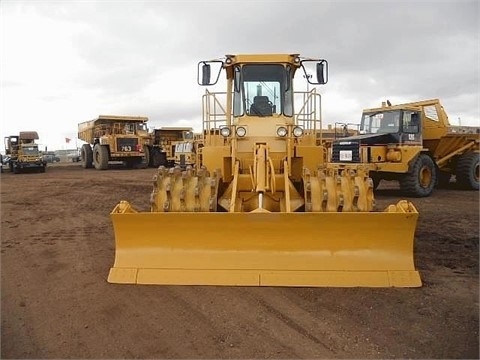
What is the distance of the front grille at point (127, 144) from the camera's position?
1045 inches

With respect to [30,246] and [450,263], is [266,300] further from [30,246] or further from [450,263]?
[30,246]

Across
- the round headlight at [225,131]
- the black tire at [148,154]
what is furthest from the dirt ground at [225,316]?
the black tire at [148,154]

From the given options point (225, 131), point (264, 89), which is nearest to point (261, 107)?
point (264, 89)

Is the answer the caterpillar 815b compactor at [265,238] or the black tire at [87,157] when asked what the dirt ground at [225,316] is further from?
the black tire at [87,157]

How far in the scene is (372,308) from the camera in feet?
13.6

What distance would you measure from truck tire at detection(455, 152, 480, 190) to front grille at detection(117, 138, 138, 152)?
1801cm

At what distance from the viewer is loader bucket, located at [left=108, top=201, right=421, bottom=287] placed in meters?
4.77

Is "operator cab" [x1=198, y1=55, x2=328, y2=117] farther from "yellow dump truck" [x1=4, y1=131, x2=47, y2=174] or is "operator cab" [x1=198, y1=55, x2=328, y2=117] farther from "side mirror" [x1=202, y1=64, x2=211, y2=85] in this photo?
"yellow dump truck" [x1=4, y1=131, x2=47, y2=174]

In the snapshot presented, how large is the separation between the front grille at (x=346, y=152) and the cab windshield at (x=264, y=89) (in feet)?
21.4

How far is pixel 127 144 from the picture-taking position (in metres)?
26.8

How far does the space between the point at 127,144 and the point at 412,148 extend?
18332 mm

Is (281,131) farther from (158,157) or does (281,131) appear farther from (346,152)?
(158,157)

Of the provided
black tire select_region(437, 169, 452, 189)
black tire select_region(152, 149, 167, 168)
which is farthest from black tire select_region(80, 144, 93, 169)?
black tire select_region(437, 169, 452, 189)

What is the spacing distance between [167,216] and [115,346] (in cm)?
169
